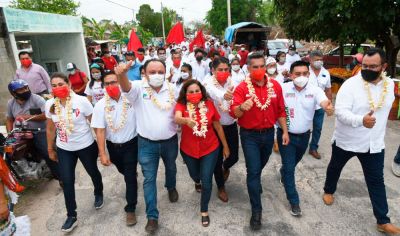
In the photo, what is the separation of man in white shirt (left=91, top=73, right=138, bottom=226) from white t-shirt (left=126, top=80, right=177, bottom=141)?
0.66ft

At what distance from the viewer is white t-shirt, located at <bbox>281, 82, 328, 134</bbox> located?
346cm

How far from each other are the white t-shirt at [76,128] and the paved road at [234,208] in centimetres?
102

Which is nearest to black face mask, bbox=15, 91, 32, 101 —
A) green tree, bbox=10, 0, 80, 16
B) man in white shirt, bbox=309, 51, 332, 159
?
man in white shirt, bbox=309, 51, 332, 159

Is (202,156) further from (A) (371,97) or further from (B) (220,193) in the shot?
(A) (371,97)

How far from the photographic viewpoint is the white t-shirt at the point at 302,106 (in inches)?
136

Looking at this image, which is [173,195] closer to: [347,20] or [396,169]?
[396,169]

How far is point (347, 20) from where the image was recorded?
7734 millimetres

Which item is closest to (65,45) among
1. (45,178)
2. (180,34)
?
(180,34)

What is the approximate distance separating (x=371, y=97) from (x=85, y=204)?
381 centimetres

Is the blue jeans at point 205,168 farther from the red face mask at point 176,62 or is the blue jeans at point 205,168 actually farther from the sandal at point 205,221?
the red face mask at point 176,62

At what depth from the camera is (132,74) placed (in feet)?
24.1

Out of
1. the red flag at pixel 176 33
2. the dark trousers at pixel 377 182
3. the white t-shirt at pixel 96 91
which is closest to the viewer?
the dark trousers at pixel 377 182

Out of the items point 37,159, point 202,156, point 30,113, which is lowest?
point 37,159

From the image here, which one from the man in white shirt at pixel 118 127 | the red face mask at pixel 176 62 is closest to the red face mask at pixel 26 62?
the red face mask at pixel 176 62
